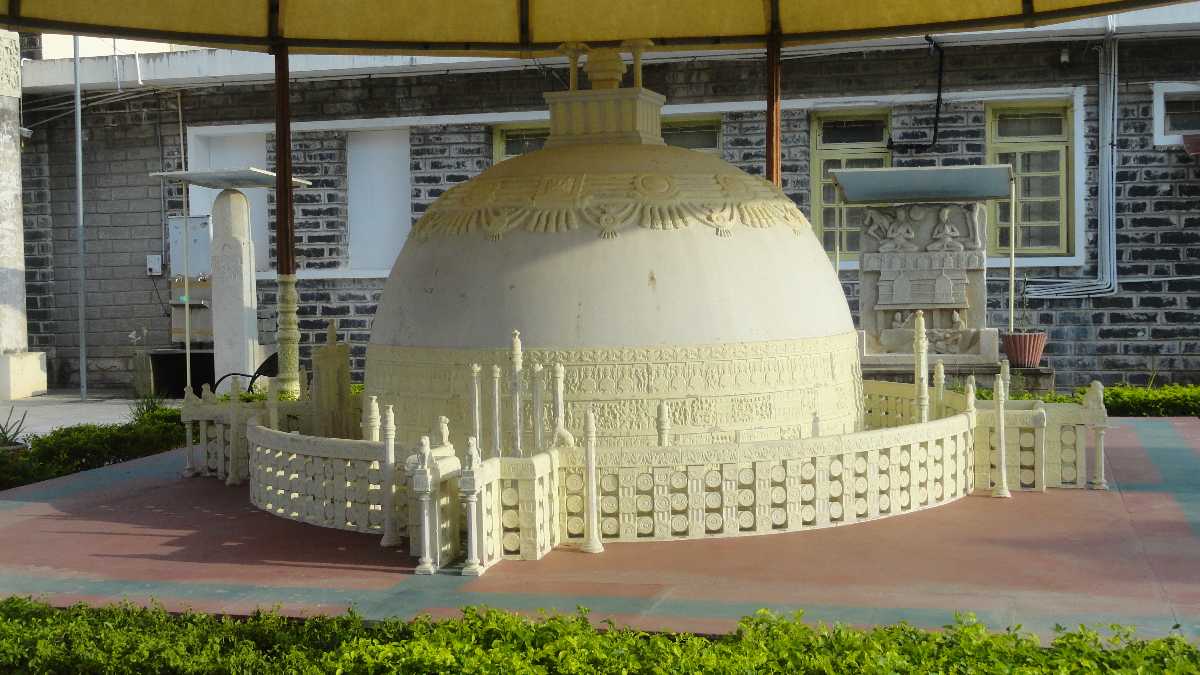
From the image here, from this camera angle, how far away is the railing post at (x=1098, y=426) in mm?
11211

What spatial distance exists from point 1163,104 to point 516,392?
1476 cm

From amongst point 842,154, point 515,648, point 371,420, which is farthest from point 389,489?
point 842,154

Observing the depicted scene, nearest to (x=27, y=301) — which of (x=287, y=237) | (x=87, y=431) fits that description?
(x=87, y=431)

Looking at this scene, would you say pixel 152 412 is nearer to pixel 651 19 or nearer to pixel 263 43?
pixel 263 43

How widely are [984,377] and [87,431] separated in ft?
38.6

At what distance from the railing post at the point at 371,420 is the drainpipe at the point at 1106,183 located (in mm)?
13734

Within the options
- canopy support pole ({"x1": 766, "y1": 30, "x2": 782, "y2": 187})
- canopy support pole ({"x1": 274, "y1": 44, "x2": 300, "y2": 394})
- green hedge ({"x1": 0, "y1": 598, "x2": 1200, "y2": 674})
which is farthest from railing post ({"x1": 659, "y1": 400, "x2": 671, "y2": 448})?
canopy support pole ({"x1": 274, "y1": 44, "x2": 300, "y2": 394})

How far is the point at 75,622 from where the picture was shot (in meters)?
7.34

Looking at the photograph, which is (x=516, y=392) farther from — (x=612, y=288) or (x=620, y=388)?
(x=612, y=288)

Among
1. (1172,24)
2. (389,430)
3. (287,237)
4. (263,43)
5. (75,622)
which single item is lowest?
(75,622)

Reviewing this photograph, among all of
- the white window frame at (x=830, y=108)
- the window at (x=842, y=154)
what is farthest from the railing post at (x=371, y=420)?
the window at (x=842, y=154)

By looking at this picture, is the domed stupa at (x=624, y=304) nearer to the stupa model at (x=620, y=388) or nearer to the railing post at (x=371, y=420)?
the stupa model at (x=620, y=388)

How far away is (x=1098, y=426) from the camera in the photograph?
11.3 m

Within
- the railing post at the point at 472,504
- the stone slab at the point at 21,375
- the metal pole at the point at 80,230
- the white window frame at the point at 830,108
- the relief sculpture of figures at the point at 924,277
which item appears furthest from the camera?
the metal pole at the point at 80,230
